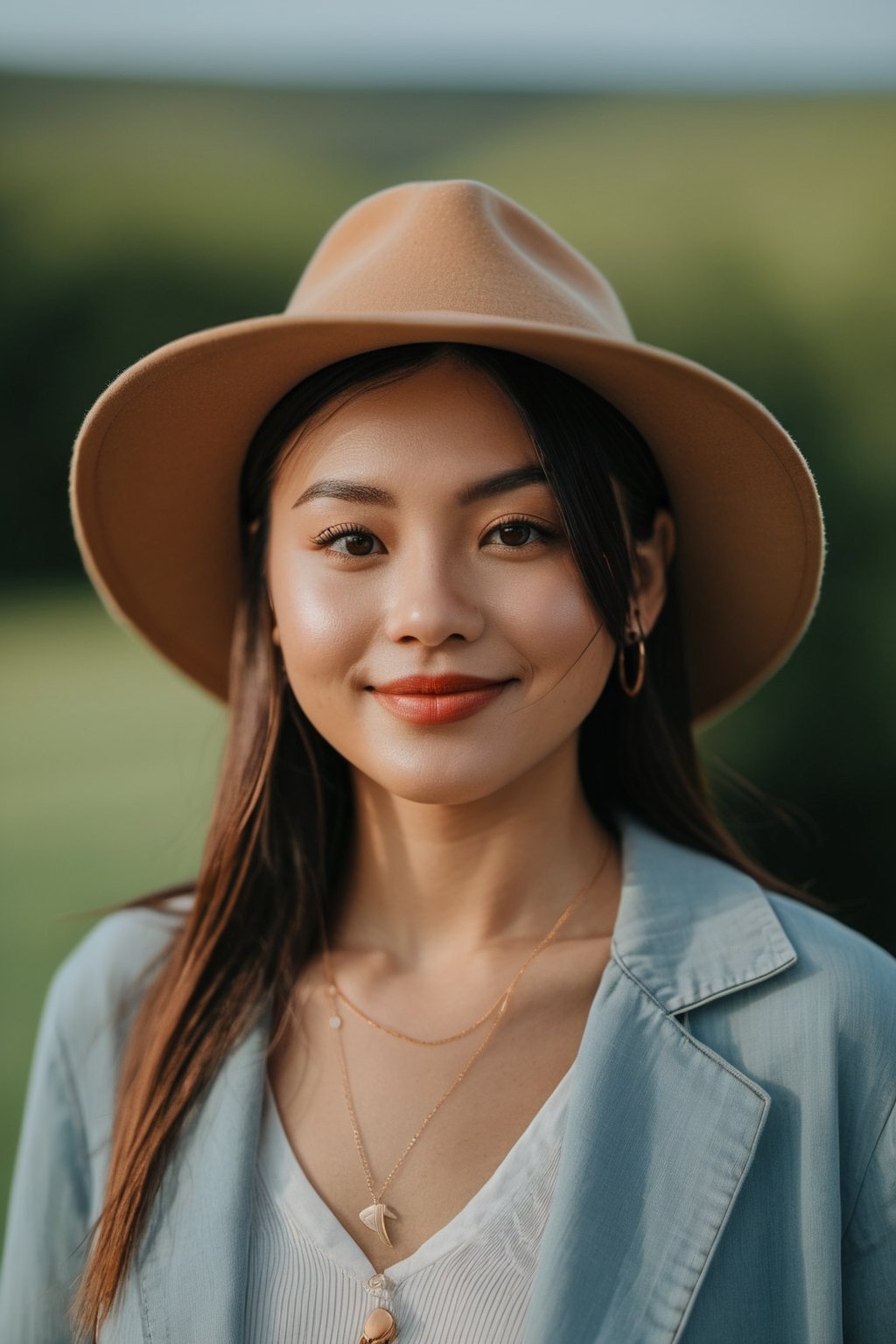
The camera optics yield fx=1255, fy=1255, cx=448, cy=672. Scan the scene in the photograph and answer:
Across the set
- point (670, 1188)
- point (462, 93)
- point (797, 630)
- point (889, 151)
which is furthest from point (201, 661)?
point (889, 151)

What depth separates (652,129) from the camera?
3588 mm

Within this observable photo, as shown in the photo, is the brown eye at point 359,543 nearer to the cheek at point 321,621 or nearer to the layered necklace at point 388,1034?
the cheek at point 321,621

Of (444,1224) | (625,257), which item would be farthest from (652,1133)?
(625,257)

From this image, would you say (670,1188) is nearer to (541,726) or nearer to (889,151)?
(541,726)

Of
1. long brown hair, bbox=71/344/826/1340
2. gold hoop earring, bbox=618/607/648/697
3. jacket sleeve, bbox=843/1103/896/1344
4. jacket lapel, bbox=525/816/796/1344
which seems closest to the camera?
jacket lapel, bbox=525/816/796/1344

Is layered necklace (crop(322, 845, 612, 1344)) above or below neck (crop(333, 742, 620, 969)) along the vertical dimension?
below

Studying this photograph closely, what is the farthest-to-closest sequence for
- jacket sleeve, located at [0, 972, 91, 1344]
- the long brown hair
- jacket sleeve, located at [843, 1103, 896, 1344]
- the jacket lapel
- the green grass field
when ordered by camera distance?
1. the green grass field
2. jacket sleeve, located at [0, 972, 91, 1344]
3. the long brown hair
4. jacket sleeve, located at [843, 1103, 896, 1344]
5. the jacket lapel

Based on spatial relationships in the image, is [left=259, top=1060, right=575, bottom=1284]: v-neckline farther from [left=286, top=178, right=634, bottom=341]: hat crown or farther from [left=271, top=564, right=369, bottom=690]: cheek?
[left=286, top=178, right=634, bottom=341]: hat crown

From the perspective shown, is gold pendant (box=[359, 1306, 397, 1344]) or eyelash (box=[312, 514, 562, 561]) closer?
gold pendant (box=[359, 1306, 397, 1344])

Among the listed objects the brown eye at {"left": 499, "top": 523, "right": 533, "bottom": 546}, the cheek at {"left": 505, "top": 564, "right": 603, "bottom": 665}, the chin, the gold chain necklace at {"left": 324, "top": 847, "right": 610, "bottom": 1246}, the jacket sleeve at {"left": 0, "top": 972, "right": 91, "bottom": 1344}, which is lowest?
the jacket sleeve at {"left": 0, "top": 972, "right": 91, "bottom": 1344}

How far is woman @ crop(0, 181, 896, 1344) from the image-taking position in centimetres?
184

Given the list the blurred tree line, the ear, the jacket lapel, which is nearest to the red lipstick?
the ear

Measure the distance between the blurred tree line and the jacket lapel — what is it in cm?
125

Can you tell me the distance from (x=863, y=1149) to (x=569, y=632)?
0.90m
